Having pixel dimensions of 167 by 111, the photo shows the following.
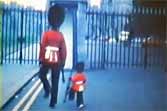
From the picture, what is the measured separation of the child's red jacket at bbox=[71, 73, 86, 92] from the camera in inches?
153

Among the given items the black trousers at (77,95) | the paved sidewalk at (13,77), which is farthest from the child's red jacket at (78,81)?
the paved sidewalk at (13,77)

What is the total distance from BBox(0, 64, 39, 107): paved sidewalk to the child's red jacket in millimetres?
294

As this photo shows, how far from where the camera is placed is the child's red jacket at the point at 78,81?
3877 mm

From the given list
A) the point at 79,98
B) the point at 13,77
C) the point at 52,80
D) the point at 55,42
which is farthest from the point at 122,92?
the point at 13,77

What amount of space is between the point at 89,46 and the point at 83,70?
0.18m

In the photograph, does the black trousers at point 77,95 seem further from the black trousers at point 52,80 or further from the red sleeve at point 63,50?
the red sleeve at point 63,50

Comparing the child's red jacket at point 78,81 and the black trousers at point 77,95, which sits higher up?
the child's red jacket at point 78,81

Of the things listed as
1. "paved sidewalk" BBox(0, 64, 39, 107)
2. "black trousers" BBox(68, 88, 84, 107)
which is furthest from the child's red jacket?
"paved sidewalk" BBox(0, 64, 39, 107)

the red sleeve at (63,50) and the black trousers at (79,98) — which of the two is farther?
the black trousers at (79,98)

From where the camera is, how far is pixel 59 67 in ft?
12.8

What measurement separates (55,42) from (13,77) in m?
0.72

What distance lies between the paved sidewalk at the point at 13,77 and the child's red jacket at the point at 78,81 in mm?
294

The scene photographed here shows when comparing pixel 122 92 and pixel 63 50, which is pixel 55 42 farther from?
pixel 122 92

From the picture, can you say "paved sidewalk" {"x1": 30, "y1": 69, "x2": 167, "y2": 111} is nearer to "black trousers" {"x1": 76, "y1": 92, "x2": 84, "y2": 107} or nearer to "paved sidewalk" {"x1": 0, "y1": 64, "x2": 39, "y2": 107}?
"black trousers" {"x1": 76, "y1": 92, "x2": 84, "y2": 107}
